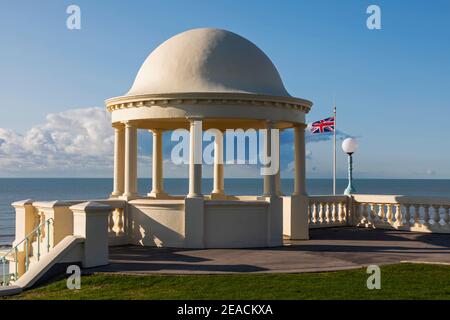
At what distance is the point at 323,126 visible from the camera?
26.6 metres

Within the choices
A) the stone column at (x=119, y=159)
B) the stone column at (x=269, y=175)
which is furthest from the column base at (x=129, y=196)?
the stone column at (x=269, y=175)

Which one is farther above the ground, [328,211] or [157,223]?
[328,211]

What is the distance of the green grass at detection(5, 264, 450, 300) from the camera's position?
10.4m

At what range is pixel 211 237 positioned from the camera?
1705 centimetres

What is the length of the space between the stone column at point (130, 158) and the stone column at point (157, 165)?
3378 millimetres

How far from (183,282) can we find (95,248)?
2.82 m

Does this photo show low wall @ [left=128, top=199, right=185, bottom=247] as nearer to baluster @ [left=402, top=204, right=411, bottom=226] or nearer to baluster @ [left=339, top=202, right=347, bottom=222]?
baluster @ [left=339, top=202, right=347, bottom=222]

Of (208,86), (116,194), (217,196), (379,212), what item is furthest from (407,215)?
(116,194)

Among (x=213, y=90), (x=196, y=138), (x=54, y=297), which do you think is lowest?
(x=54, y=297)

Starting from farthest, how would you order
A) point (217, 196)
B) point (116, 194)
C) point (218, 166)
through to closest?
point (218, 166) < point (217, 196) < point (116, 194)

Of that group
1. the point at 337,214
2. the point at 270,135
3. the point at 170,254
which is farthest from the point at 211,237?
the point at 337,214

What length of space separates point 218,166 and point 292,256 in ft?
26.6

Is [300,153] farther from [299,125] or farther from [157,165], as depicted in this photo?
[157,165]
